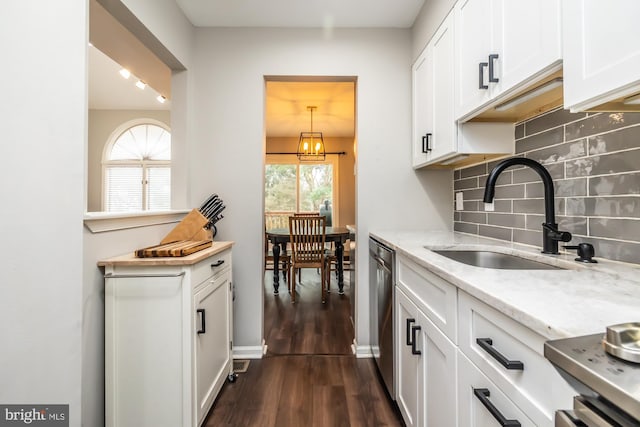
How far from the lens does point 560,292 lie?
0.73m

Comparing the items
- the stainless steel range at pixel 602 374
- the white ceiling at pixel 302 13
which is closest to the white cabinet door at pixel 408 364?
the stainless steel range at pixel 602 374

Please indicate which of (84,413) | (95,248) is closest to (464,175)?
(95,248)

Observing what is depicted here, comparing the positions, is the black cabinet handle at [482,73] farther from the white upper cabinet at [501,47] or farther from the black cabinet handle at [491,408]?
the black cabinet handle at [491,408]

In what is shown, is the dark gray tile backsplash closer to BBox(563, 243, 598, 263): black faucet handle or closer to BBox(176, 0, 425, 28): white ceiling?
BBox(563, 243, 598, 263): black faucet handle

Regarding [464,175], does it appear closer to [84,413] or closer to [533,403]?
[533,403]

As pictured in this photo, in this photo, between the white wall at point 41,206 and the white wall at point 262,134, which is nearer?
the white wall at point 41,206

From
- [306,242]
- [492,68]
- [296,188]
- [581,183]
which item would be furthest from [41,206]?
[296,188]

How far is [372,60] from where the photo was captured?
242 cm

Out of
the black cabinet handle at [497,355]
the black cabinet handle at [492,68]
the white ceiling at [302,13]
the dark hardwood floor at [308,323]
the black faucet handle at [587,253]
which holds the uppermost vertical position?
the white ceiling at [302,13]

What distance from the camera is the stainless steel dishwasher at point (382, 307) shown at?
173 cm

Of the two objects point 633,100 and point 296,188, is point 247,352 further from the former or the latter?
point 296,188

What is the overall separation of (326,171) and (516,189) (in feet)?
15.9

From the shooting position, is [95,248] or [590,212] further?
[95,248]

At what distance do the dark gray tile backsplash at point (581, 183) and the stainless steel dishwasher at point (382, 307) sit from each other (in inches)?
26.3
